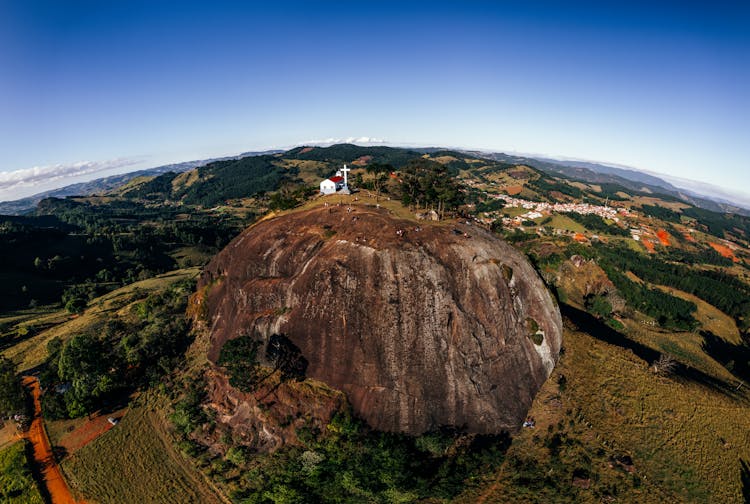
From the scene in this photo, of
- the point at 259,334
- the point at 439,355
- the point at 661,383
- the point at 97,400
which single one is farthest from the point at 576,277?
the point at 97,400

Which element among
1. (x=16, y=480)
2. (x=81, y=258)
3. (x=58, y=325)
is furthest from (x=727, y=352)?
(x=81, y=258)

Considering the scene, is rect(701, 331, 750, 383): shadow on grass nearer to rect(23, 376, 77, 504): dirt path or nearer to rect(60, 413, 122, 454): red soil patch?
rect(23, 376, 77, 504): dirt path

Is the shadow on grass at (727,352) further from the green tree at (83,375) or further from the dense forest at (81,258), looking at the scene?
the dense forest at (81,258)

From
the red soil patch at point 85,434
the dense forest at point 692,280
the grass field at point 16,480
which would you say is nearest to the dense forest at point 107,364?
the red soil patch at point 85,434

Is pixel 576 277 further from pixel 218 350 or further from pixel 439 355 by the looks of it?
pixel 218 350

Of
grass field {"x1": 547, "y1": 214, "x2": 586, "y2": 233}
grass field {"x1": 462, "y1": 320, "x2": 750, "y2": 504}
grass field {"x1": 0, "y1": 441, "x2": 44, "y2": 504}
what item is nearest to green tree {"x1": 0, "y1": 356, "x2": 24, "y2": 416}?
grass field {"x1": 0, "y1": 441, "x2": 44, "y2": 504}

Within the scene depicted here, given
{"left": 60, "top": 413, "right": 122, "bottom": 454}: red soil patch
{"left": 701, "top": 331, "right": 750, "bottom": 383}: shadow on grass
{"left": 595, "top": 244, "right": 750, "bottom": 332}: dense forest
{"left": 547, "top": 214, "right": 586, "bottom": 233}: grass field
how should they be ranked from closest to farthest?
{"left": 60, "top": 413, "right": 122, "bottom": 454}: red soil patch, {"left": 701, "top": 331, "right": 750, "bottom": 383}: shadow on grass, {"left": 595, "top": 244, "right": 750, "bottom": 332}: dense forest, {"left": 547, "top": 214, "right": 586, "bottom": 233}: grass field
